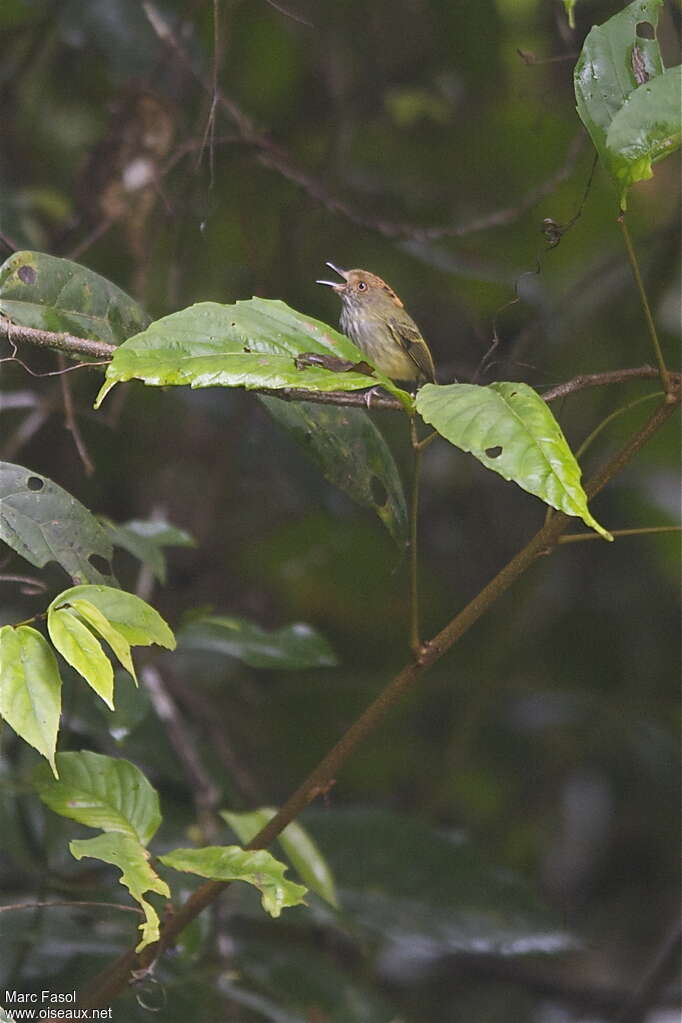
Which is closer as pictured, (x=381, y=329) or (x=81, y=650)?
(x=81, y=650)

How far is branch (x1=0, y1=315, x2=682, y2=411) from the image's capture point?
1.33 meters

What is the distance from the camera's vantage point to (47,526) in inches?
56.6

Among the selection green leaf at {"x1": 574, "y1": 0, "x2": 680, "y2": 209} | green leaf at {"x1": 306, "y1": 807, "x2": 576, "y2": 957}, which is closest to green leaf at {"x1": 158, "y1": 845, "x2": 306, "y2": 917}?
green leaf at {"x1": 574, "y1": 0, "x2": 680, "y2": 209}

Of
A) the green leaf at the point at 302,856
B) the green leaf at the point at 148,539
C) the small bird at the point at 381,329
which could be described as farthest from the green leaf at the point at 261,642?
the small bird at the point at 381,329

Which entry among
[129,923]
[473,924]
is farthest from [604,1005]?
[129,923]

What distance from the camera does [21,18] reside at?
123 inches

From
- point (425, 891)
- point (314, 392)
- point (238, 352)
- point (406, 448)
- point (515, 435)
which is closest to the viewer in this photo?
point (515, 435)

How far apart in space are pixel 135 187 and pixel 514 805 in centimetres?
215

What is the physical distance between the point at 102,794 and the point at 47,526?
34 centimetres

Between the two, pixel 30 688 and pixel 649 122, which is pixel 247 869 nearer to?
pixel 30 688

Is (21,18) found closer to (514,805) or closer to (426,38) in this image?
(426,38)

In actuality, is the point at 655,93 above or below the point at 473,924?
above

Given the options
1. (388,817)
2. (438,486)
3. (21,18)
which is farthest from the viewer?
(438,486)

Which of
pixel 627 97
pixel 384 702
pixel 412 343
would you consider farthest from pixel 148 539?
pixel 627 97
